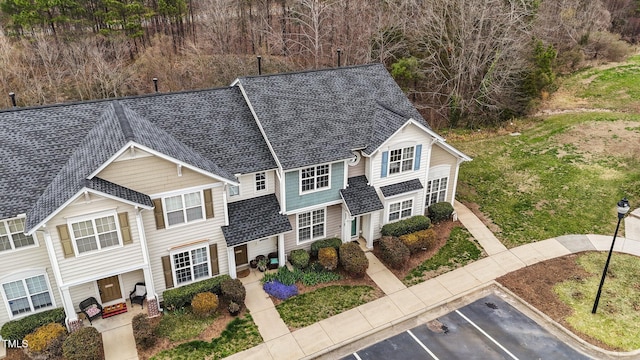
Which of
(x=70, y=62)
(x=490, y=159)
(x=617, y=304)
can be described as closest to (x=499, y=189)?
(x=490, y=159)

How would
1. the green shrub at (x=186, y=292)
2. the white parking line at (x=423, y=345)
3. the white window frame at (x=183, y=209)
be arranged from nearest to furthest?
1. the white parking line at (x=423, y=345)
2. the white window frame at (x=183, y=209)
3. the green shrub at (x=186, y=292)

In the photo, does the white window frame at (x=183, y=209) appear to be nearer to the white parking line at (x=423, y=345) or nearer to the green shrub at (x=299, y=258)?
the green shrub at (x=299, y=258)

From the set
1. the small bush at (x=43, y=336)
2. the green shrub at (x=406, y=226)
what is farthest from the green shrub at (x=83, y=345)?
the green shrub at (x=406, y=226)

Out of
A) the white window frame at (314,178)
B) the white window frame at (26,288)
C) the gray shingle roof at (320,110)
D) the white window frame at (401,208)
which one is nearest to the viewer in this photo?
the white window frame at (26,288)

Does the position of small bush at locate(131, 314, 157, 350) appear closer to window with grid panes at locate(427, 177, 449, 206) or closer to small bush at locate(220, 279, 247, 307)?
small bush at locate(220, 279, 247, 307)

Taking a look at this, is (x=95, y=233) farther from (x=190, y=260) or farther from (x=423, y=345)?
(x=423, y=345)

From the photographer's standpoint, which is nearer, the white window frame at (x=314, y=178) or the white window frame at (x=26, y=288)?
the white window frame at (x=26, y=288)

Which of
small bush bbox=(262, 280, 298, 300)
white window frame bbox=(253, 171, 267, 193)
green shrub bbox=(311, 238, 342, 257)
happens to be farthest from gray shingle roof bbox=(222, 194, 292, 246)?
small bush bbox=(262, 280, 298, 300)
